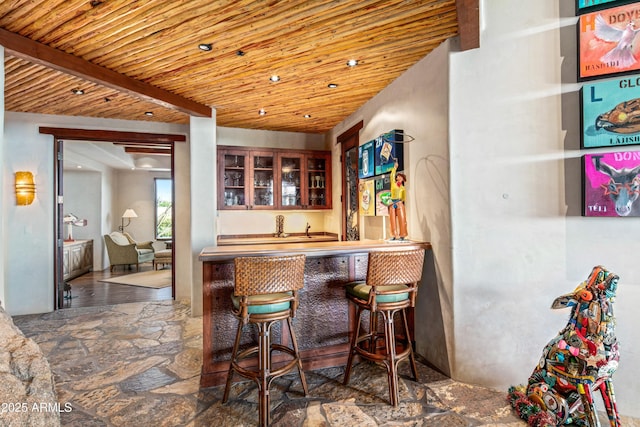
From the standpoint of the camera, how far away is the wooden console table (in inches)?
246

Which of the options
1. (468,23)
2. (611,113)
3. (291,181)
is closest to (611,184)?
(611,113)

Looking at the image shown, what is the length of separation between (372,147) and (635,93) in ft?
7.29

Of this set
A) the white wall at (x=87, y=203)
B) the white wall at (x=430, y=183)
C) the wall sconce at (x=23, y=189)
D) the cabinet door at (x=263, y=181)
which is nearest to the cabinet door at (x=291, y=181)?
the cabinet door at (x=263, y=181)

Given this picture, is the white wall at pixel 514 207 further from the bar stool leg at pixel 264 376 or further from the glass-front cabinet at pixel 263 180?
the glass-front cabinet at pixel 263 180

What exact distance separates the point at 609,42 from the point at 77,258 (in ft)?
28.8

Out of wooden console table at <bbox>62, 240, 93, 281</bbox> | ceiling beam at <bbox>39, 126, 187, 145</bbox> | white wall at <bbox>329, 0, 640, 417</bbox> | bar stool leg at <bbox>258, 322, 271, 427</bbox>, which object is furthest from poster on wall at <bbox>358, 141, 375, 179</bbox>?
wooden console table at <bbox>62, 240, 93, 281</bbox>

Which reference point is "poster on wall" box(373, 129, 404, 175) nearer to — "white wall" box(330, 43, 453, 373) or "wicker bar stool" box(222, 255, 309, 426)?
"white wall" box(330, 43, 453, 373)

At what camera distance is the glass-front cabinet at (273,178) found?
4.94 m

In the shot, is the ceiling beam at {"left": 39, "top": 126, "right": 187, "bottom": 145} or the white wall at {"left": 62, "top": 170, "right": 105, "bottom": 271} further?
the white wall at {"left": 62, "top": 170, "right": 105, "bottom": 271}

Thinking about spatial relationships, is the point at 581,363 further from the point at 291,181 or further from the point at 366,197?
the point at 291,181

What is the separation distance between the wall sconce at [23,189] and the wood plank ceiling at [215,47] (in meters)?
0.91

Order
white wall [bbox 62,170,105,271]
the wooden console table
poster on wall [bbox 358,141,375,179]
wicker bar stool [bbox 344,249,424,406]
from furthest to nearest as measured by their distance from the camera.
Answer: white wall [bbox 62,170,105,271] < the wooden console table < poster on wall [bbox 358,141,375,179] < wicker bar stool [bbox 344,249,424,406]

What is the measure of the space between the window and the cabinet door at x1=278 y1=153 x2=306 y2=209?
5511mm

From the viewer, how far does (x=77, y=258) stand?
22.2 feet
